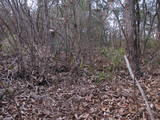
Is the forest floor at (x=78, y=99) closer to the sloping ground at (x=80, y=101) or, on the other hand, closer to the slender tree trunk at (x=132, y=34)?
the sloping ground at (x=80, y=101)

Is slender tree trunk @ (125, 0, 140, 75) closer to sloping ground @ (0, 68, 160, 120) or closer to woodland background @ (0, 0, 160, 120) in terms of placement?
woodland background @ (0, 0, 160, 120)

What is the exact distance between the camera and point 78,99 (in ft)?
13.5

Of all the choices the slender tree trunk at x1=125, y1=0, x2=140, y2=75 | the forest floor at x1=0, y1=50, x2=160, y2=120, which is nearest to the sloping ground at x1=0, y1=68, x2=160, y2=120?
the forest floor at x1=0, y1=50, x2=160, y2=120

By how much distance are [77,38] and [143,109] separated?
10.6ft

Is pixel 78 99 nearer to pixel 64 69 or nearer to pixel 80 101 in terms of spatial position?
pixel 80 101

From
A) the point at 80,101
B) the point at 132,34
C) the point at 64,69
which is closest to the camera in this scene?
the point at 80,101

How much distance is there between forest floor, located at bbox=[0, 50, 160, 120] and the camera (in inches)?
141

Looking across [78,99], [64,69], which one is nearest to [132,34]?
[64,69]

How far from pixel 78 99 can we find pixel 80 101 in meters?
0.07

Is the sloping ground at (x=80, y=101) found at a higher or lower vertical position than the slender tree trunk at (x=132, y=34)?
lower

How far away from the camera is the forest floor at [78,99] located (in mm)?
3578

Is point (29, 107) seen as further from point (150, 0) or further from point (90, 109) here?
point (150, 0)

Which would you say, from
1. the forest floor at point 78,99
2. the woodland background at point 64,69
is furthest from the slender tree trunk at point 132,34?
the forest floor at point 78,99

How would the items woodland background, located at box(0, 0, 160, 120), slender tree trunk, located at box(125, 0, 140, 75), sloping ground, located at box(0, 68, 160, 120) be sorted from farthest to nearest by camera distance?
slender tree trunk, located at box(125, 0, 140, 75) < woodland background, located at box(0, 0, 160, 120) < sloping ground, located at box(0, 68, 160, 120)
